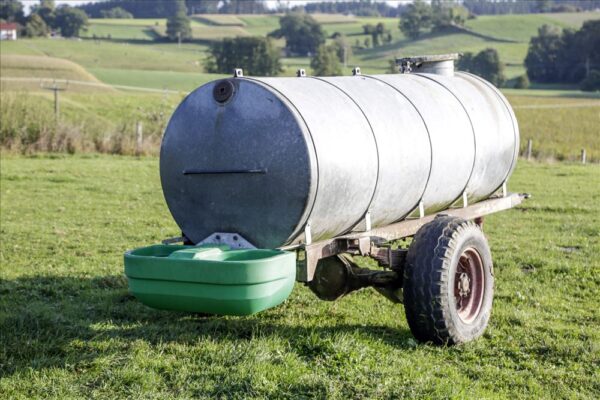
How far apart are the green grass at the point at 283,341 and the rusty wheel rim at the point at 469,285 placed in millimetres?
284

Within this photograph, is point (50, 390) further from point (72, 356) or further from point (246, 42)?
point (246, 42)

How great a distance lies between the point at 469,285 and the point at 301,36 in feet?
393

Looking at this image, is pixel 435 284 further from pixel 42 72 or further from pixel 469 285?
pixel 42 72

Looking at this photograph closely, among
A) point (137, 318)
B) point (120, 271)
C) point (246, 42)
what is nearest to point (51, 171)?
point (120, 271)

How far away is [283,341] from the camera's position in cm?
681

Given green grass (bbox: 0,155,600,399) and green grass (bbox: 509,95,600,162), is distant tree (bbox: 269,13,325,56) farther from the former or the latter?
green grass (bbox: 0,155,600,399)

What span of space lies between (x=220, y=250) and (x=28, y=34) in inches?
4820

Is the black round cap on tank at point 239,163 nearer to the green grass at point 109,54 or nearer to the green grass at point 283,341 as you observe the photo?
the green grass at point 283,341

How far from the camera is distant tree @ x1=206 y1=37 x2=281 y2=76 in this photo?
259 ft

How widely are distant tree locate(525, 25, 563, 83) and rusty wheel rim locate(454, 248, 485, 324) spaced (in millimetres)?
98348

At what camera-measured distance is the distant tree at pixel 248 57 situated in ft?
259

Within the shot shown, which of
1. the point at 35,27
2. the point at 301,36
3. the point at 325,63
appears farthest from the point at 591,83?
the point at 35,27

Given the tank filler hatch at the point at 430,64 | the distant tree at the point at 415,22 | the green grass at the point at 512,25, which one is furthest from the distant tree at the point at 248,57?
the tank filler hatch at the point at 430,64

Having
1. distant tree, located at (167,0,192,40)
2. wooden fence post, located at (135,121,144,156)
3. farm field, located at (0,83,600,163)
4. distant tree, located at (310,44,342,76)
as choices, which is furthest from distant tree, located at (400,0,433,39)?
wooden fence post, located at (135,121,144,156)
